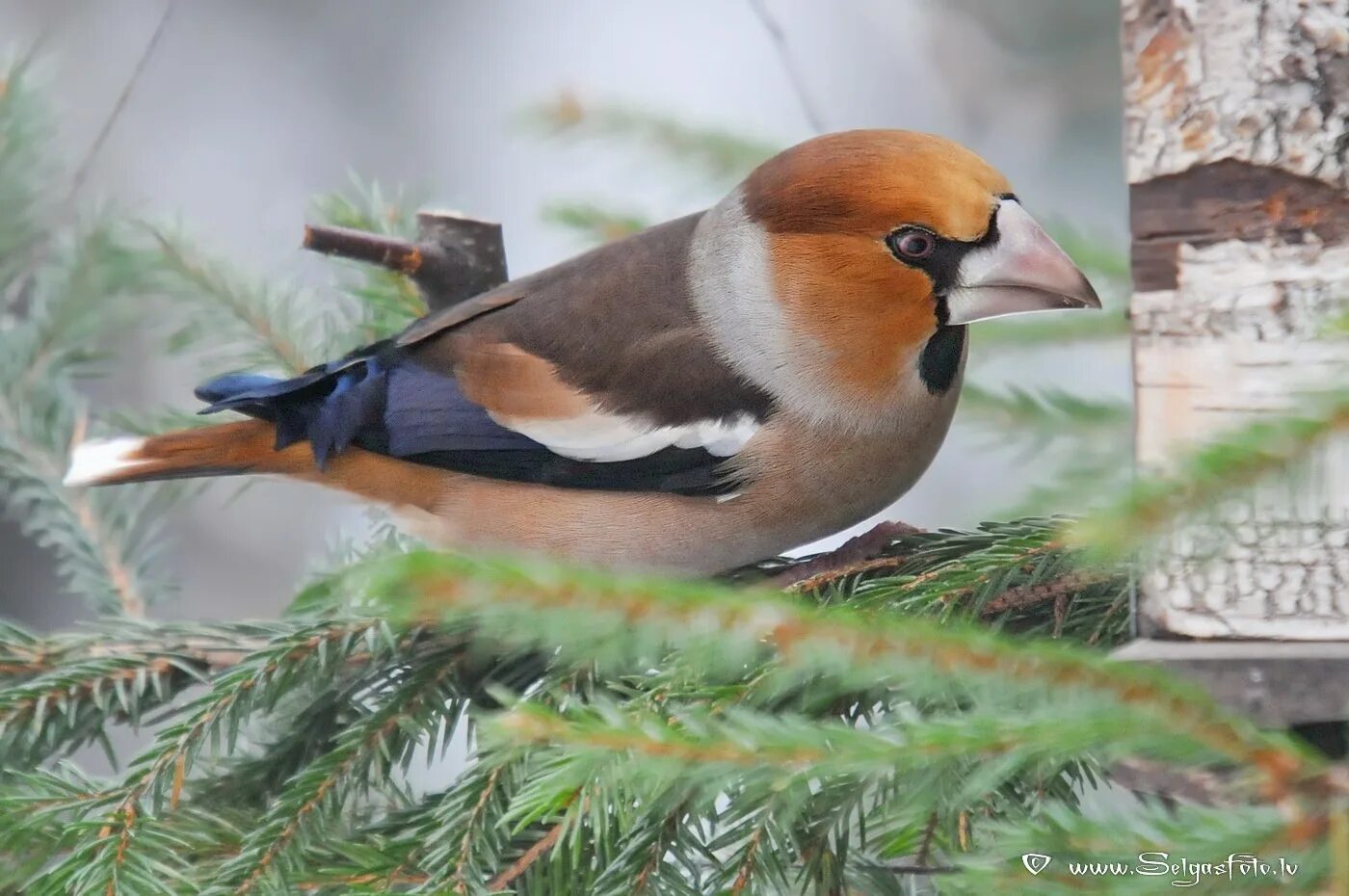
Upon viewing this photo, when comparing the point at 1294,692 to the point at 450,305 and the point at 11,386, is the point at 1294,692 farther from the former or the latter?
the point at 11,386

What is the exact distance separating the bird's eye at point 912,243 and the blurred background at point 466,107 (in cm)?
131

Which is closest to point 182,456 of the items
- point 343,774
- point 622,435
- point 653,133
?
point 622,435

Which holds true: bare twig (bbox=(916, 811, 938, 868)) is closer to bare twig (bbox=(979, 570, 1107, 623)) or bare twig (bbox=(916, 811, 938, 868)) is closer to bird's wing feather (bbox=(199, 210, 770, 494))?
bare twig (bbox=(979, 570, 1107, 623))

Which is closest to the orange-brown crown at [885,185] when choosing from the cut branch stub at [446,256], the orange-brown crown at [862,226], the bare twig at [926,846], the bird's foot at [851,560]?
the orange-brown crown at [862,226]

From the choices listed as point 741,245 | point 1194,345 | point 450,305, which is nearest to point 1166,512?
point 1194,345

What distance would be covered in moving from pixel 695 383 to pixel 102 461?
82cm

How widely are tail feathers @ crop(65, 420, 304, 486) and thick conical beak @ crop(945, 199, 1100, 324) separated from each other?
964 mm

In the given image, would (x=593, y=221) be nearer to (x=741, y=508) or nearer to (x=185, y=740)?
(x=741, y=508)

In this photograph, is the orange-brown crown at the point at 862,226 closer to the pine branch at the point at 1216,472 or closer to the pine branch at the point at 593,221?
the pine branch at the point at 593,221

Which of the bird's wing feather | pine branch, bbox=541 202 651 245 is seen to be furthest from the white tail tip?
pine branch, bbox=541 202 651 245

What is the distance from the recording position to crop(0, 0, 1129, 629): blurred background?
3400 millimetres

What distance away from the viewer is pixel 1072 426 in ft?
5.57

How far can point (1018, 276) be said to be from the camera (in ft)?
5.13

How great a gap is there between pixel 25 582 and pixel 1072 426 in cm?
290
